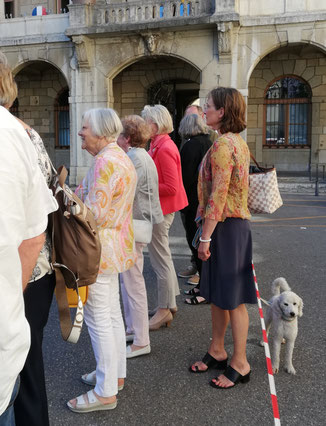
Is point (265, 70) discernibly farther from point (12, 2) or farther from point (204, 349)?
point (204, 349)

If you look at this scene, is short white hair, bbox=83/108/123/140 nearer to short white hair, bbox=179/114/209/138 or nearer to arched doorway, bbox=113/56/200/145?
short white hair, bbox=179/114/209/138

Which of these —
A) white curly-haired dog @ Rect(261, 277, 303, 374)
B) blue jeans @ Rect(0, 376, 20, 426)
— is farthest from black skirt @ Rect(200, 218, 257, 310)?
blue jeans @ Rect(0, 376, 20, 426)

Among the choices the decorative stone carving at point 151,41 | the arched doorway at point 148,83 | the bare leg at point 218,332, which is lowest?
the bare leg at point 218,332

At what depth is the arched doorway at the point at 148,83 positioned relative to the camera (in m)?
17.8

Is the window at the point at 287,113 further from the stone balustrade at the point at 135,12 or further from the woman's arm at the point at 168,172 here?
the woman's arm at the point at 168,172

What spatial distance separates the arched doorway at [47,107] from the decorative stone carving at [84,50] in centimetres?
450

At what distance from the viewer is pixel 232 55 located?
1401 centimetres

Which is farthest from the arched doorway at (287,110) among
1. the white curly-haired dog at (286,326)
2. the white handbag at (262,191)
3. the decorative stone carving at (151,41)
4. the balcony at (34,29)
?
the white handbag at (262,191)

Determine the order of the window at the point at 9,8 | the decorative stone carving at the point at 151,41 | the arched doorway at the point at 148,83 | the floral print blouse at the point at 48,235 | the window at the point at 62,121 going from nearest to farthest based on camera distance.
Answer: the floral print blouse at the point at 48,235, the decorative stone carving at the point at 151,41, the arched doorway at the point at 148,83, the window at the point at 9,8, the window at the point at 62,121

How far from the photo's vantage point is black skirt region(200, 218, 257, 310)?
2.94m

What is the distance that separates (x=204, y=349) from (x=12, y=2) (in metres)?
19.4

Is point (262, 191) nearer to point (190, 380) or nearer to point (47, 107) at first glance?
point (190, 380)

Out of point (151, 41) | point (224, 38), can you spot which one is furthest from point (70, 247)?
point (151, 41)

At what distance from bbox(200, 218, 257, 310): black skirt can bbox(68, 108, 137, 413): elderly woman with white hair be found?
594 millimetres
